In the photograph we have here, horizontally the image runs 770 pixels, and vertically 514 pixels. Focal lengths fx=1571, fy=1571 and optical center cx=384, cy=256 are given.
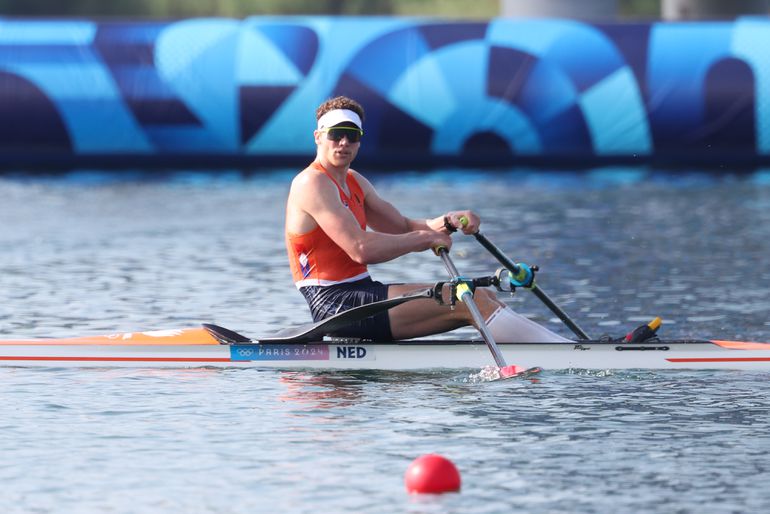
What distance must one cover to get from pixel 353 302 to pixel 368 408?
3.93 ft

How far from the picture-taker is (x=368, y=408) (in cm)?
914

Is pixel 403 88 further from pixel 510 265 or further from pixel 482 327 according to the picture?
pixel 482 327

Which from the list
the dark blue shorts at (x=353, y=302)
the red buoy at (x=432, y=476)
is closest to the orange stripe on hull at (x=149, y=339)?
the dark blue shorts at (x=353, y=302)

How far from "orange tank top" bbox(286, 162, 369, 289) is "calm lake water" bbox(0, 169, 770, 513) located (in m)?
0.64

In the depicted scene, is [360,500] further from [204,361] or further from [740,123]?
[740,123]

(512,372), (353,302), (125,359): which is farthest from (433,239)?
(125,359)

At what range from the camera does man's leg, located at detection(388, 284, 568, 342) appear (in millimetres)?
10102

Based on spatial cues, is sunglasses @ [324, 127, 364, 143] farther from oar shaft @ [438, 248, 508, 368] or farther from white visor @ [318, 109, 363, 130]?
oar shaft @ [438, 248, 508, 368]

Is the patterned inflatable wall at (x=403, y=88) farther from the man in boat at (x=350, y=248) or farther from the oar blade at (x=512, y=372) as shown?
the oar blade at (x=512, y=372)

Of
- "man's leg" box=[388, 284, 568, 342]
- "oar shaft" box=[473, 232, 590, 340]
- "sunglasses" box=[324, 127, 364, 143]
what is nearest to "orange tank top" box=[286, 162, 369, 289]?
"sunglasses" box=[324, 127, 364, 143]

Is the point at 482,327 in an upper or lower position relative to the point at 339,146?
lower

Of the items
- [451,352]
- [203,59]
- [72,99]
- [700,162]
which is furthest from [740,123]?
[451,352]

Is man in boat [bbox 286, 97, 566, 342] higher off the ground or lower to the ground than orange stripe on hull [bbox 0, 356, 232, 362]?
higher

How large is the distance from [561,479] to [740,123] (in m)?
19.5
